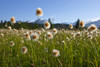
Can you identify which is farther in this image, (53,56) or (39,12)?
(39,12)

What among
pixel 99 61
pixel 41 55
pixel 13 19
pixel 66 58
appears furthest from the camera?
pixel 13 19

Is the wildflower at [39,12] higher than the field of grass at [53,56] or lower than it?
higher

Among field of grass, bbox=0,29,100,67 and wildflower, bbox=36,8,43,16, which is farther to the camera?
wildflower, bbox=36,8,43,16

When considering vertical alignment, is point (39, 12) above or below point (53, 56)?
above

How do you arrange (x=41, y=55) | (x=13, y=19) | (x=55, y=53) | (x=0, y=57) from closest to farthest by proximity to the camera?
(x=55, y=53), (x=41, y=55), (x=0, y=57), (x=13, y=19)

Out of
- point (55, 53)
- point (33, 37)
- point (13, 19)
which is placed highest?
point (13, 19)

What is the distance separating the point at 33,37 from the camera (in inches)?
97.2

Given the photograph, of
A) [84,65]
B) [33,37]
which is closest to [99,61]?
[84,65]

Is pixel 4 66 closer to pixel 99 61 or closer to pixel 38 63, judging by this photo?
pixel 38 63

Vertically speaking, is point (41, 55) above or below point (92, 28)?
below

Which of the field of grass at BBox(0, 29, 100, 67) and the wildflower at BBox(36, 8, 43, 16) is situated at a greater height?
the wildflower at BBox(36, 8, 43, 16)

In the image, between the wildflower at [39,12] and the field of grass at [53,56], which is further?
the wildflower at [39,12]

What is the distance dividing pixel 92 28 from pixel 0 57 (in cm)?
220

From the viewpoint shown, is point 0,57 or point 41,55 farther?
point 0,57
